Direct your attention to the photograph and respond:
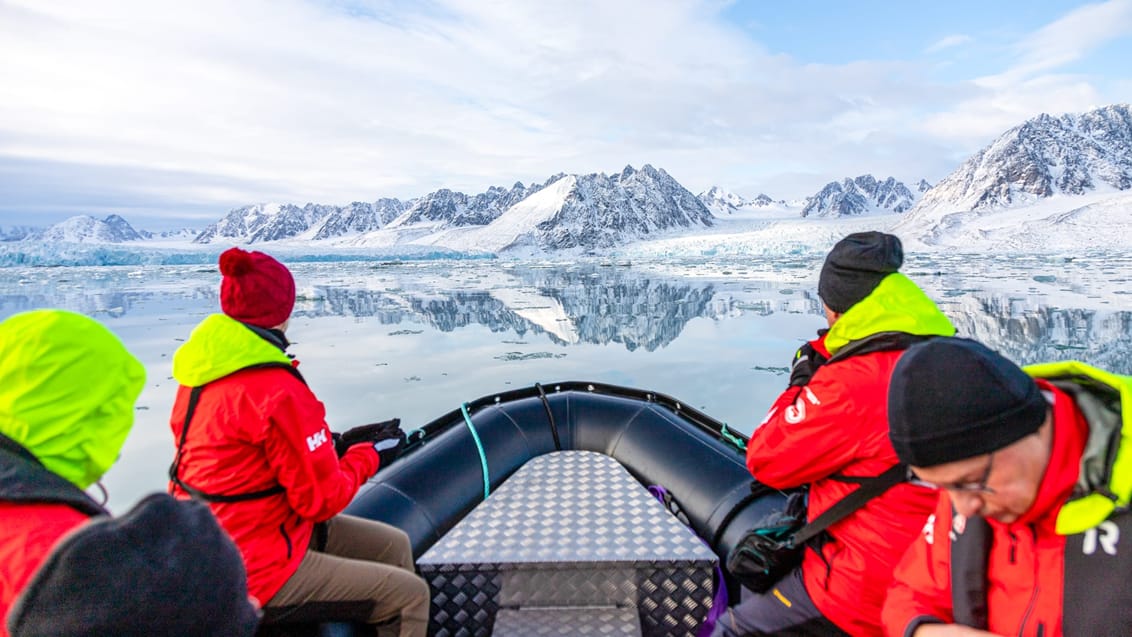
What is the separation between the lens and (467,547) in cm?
229

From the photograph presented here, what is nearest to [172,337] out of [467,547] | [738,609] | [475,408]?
[475,408]

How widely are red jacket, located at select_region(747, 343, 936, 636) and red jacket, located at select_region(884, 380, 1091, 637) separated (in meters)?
0.34

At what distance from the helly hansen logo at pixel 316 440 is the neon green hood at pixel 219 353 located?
0.81 feet

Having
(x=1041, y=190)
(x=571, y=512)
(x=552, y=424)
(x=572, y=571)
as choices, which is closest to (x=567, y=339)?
(x=552, y=424)

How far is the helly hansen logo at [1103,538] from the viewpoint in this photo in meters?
0.82

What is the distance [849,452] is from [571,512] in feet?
4.60

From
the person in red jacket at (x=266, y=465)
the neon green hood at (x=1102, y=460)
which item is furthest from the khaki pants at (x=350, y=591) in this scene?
the neon green hood at (x=1102, y=460)

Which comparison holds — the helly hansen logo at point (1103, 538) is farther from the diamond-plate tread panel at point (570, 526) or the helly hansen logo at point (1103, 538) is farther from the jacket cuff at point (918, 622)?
the diamond-plate tread panel at point (570, 526)

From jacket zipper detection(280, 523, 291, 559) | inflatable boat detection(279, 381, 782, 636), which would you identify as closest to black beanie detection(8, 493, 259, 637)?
jacket zipper detection(280, 523, 291, 559)

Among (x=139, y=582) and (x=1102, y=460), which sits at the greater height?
(x=1102, y=460)

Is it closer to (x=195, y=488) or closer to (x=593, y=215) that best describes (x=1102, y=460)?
(x=195, y=488)

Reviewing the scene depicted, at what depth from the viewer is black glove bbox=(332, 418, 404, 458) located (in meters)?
2.39

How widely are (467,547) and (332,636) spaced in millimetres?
583

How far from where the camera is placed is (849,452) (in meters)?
1.54
